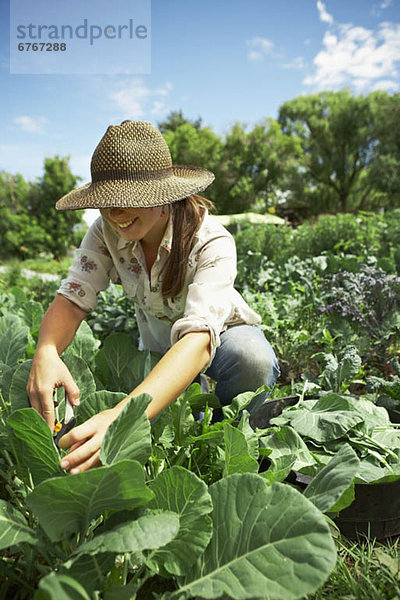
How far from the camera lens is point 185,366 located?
1187mm

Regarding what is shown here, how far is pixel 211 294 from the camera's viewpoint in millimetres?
1421

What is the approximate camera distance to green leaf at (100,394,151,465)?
0.93 m

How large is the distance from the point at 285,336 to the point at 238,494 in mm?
1990

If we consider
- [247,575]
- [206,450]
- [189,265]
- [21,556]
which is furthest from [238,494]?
[189,265]

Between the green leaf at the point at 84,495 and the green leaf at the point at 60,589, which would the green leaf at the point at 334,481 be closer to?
the green leaf at the point at 84,495

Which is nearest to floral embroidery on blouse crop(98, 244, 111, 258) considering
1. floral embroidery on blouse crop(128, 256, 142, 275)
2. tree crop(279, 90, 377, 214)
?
floral embroidery on blouse crop(128, 256, 142, 275)

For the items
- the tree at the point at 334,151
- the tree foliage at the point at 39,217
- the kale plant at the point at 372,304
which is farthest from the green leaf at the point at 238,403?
the tree at the point at 334,151

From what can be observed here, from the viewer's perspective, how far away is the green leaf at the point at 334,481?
0.94 meters

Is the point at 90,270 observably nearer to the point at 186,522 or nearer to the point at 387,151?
the point at 186,522

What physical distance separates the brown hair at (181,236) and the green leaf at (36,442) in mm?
845

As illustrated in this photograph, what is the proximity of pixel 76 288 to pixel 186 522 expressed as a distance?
1.02 meters

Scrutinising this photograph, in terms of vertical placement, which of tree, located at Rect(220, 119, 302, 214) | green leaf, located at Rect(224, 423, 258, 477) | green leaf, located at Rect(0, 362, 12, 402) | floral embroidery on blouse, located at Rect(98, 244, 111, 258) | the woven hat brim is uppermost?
tree, located at Rect(220, 119, 302, 214)

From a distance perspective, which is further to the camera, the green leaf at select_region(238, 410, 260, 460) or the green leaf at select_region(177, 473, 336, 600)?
the green leaf at select_region(238, 410, 260, 460)

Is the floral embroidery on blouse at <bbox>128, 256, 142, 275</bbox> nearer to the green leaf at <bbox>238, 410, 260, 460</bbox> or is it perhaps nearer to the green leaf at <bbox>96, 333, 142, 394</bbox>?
the green leaf at <bbox>96, 333, 142, 394</bbox>
